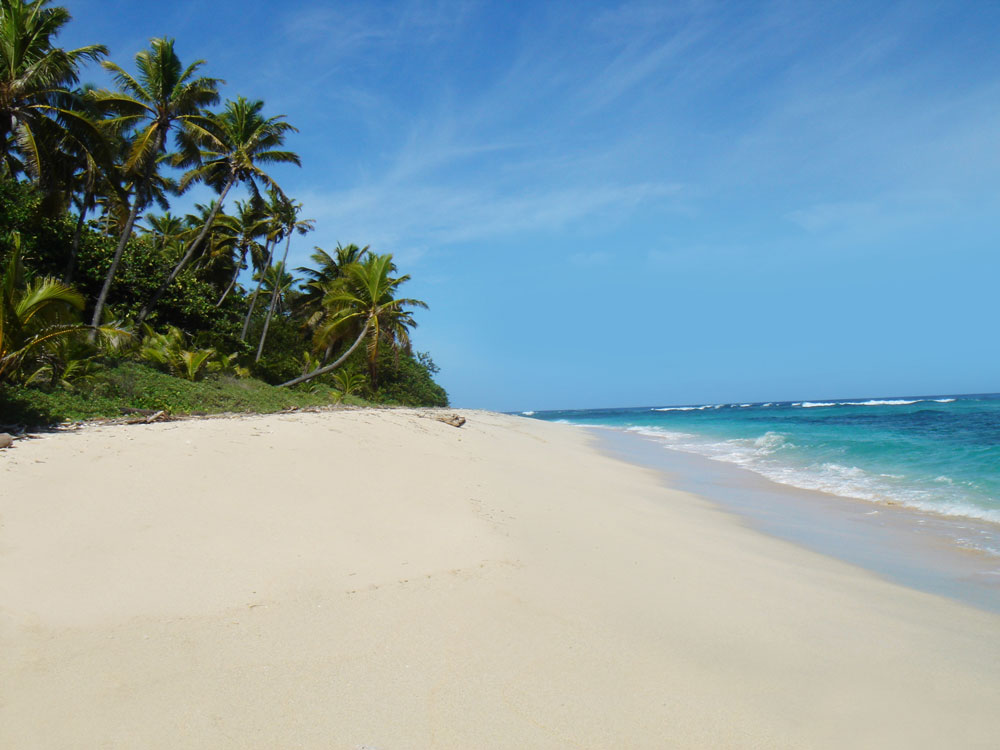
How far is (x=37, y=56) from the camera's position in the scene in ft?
41.5

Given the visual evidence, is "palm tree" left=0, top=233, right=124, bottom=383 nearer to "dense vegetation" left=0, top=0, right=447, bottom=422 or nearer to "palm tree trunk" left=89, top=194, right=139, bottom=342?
"dense vegetation" left=0, top=0, right=447, bottom=422

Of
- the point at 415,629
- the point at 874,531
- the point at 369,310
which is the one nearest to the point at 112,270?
the point at 369,310

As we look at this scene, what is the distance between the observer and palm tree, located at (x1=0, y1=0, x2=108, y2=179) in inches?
469

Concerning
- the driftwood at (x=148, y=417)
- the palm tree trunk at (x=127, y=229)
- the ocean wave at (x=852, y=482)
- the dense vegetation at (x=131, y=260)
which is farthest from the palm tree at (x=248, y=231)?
Result: the ocean wave at (x=852, y=482)

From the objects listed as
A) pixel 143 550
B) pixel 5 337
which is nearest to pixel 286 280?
pixel 5 337

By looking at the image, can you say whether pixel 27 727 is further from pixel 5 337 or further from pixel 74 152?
pixel 74 152

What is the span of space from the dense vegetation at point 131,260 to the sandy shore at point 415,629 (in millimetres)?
5072

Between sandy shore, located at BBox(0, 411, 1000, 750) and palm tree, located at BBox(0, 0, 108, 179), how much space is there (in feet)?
34.7

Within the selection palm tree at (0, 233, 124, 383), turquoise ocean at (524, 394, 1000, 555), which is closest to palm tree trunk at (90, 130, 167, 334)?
palm tree at (0, 233, 124, 383)

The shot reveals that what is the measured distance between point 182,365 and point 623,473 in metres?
12.1

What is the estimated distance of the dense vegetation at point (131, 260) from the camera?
31.6ft

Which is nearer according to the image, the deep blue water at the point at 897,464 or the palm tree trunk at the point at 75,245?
the deep blue water at the point at 897,464

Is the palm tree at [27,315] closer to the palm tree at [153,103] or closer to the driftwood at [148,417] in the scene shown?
the driftwood at [148,417]

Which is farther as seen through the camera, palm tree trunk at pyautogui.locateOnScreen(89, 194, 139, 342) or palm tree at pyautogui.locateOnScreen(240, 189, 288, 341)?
palm tree at pyautogui.locateOnScreen(240, 189, 288, 341)
